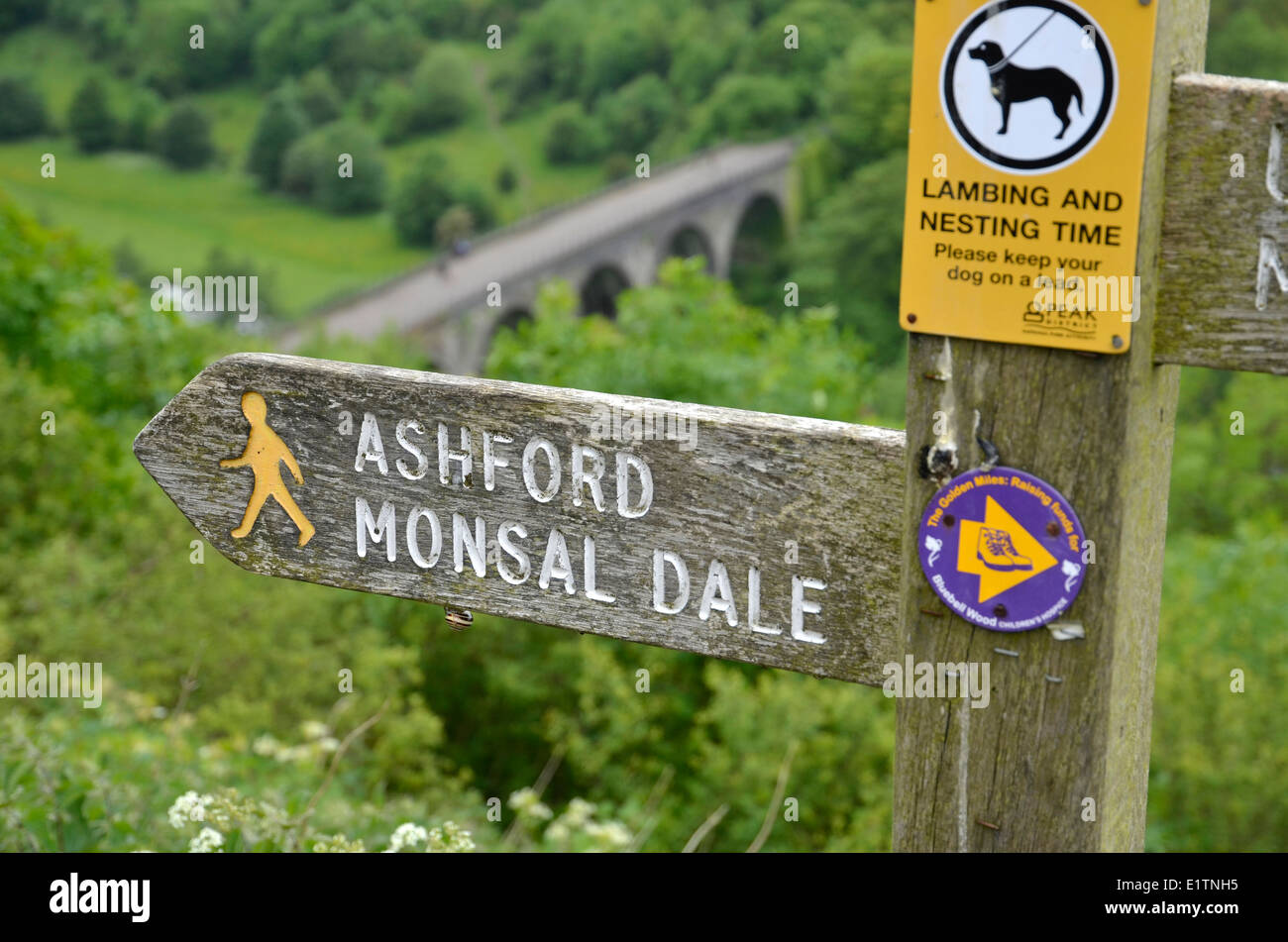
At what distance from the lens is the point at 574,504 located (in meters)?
1.85

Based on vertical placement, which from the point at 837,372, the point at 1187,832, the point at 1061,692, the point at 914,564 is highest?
the point at 914,564

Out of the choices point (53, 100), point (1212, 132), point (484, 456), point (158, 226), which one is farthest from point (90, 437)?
point (53, 100)

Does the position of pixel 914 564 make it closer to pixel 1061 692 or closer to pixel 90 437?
pixel 1061 692

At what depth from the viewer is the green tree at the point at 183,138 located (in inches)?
1874

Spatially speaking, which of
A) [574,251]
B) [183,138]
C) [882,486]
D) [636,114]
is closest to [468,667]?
[882,486]

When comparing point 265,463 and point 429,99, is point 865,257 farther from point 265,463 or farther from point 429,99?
point 265,463

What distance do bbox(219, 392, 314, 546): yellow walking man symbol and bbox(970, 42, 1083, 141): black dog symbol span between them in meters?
1.20

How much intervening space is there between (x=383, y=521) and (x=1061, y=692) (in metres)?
1.04

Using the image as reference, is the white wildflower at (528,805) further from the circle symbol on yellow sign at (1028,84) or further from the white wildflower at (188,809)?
the circle symbol on yellow sign at (1028,84)

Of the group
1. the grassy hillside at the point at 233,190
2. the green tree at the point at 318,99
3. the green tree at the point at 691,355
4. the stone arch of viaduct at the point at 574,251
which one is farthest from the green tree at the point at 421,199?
the green tree at the point at 691,355

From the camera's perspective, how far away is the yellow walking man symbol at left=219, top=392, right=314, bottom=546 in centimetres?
206

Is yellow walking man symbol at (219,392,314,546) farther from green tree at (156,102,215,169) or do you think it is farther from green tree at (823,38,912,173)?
green tree at (156,102,215,169)

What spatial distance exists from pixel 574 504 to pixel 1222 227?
916 millimetres

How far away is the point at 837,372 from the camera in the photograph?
18688 mm
